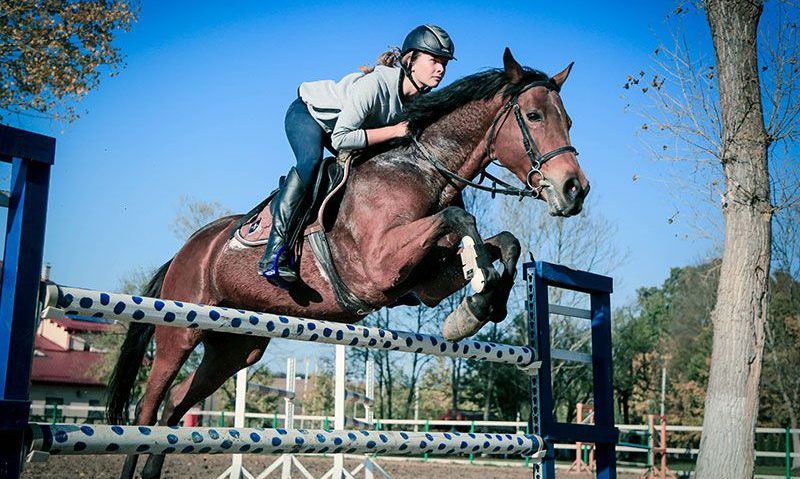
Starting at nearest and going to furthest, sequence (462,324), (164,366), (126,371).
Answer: (462,324) < (164,366) < (126,371)

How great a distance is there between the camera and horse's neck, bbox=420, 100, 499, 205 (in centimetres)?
405

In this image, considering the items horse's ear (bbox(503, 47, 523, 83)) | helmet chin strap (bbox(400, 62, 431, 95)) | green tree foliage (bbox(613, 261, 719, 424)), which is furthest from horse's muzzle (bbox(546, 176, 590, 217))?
green tree foliage (bbox(613, 261, 719, 424))

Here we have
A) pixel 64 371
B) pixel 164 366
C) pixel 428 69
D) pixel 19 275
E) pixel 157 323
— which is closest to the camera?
pixel 19 275

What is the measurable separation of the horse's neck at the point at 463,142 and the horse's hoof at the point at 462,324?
0.76m

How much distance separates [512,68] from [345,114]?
35.4 inches

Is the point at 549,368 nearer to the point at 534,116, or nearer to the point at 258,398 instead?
the point at 534,116

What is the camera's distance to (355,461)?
1557cm

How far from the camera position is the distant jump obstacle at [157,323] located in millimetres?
2176

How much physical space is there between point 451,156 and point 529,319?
3.10ft

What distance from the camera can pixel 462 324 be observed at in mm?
3434

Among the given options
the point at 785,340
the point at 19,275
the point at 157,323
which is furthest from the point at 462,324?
the point at 785,340

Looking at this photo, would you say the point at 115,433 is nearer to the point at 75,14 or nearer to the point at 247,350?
the point at 247,350

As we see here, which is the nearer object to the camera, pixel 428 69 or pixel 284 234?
pixel 284 234

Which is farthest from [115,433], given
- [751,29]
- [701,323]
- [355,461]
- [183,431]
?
[701,323]
